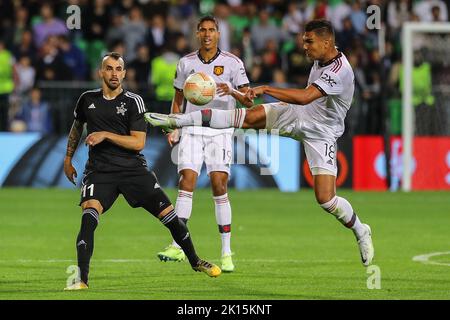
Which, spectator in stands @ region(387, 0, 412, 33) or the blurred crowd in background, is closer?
the blurred crowd in background

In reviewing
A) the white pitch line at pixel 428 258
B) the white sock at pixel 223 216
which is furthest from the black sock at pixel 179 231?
the white pitch line at pixel 428 258

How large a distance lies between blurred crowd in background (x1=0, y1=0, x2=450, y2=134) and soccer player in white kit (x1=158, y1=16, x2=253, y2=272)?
10.1 m

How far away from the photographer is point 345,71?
449 inches

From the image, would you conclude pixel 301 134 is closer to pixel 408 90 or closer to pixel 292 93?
pixel 292 93

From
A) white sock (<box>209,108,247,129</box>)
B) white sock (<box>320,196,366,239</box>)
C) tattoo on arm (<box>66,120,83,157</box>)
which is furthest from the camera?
white sock (<box>320,196,366,239</box>)

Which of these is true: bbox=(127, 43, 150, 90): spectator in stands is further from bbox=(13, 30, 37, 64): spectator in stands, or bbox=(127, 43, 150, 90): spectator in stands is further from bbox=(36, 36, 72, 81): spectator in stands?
bbox=(13, 30, 37, 64): spectator in stands

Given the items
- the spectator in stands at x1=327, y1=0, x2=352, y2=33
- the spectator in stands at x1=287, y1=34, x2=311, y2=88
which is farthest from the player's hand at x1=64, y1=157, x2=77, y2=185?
the spectator in stands at x1=327, y1=0, x2=352, y2=33

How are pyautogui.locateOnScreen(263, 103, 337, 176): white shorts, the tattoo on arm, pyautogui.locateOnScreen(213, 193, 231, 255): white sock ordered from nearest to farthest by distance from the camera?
the tattoo on arm, pyautogui.locateOnScreen(263, 103, 337, 176): white shorts, pyautogui.locateOnScreen(213, 193, 231, 255): white sock

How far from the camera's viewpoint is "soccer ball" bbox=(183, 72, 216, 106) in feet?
35.5

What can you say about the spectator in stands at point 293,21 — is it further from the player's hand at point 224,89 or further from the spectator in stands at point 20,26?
the player's hand at point 224,89

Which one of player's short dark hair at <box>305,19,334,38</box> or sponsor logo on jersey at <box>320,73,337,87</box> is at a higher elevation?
player's short dark hair at <box>305,19,334,38</box>

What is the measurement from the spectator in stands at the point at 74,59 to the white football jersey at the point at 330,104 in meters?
12.8

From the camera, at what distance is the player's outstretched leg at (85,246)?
33.2 ft
